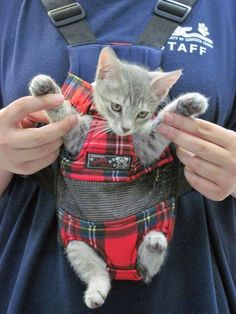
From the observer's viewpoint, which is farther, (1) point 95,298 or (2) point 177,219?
(2) point 177,219

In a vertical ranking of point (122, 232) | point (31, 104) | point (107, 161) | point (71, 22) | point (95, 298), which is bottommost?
point (95, 298)

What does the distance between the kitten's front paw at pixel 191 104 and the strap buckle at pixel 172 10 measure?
0.19 meters

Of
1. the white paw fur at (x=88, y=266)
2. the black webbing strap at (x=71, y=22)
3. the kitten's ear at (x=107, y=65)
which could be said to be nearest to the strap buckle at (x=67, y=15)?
the black webbing strap at (x=71, y=22)

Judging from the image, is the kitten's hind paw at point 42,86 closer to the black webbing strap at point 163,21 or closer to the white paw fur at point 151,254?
the black webbing strap at point 163,21

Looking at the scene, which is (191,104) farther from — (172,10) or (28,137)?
(28,137)

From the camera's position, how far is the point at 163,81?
1.22 metres

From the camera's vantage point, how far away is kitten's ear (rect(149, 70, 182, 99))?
1.18 m

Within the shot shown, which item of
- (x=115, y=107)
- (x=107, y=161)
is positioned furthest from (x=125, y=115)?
(x=107, y=161)

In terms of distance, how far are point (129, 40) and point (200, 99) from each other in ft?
0.73

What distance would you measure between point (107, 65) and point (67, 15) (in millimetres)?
145

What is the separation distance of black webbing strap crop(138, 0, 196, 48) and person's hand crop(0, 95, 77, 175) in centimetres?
24

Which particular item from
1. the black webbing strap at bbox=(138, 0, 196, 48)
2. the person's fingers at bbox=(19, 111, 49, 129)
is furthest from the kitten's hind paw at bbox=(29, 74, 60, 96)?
the black webbing strap at bbox=(138, 0, 196, 48)

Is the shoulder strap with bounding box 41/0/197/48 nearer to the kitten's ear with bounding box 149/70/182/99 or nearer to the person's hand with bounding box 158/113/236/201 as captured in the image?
the kitten's ear with bounding box 149/70/182/99

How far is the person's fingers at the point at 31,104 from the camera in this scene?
3.68 feet
